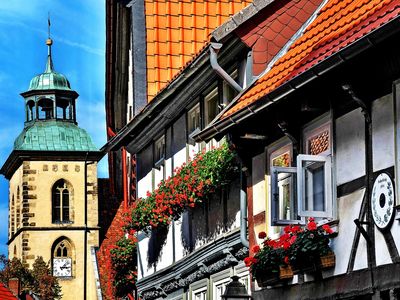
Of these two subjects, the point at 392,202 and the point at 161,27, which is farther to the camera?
the point at 161,27

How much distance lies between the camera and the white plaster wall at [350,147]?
14820 mm

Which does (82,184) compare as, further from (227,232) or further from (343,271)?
(343,271)

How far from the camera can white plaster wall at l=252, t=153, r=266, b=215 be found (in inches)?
709

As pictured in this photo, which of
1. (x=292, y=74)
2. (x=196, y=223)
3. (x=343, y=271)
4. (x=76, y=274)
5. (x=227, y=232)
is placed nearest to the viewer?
(x=343, y=271)

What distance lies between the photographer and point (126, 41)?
2928 centimetres

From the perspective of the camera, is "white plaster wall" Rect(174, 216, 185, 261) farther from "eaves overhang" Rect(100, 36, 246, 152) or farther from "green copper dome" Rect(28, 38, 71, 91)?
"green copper dome" Rect(28, 38, 71, 91)

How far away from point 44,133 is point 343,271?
7060cm

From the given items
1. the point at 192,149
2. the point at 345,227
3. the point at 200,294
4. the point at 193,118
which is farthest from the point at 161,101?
the point at 345,227

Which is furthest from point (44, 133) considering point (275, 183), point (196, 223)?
point (275, 183)

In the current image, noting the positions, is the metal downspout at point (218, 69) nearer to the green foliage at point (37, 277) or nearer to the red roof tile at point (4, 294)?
the red roof tile at point (4, 294)

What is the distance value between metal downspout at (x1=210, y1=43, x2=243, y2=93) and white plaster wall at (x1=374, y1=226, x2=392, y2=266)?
5.21m

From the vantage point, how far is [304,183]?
1589 cm

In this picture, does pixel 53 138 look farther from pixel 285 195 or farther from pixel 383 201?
pixel 383 201

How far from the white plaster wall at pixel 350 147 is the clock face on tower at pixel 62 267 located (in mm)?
67488
